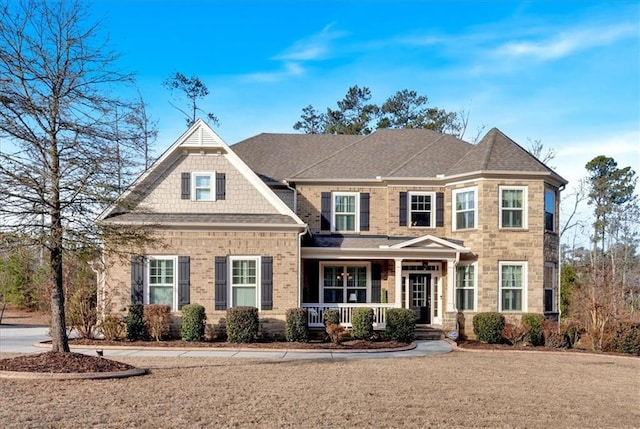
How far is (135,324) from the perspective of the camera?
18.9m

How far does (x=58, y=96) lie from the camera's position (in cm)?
1214

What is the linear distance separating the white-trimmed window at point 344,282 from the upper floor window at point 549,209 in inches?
251

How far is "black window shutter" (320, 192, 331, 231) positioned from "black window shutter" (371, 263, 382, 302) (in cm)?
224

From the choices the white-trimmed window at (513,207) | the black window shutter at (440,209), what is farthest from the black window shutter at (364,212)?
the white-trimmed window at (513,207)

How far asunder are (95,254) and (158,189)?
7.96m

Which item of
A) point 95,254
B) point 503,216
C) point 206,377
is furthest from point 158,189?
point 503,216

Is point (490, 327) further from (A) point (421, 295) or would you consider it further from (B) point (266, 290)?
(B) point (266, 290)

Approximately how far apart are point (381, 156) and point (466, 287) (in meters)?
6.30

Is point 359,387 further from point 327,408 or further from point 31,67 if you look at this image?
point 31,67

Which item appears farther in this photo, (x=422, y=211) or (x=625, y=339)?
(x=422, y=211)

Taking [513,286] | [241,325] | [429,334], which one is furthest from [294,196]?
[513,286]

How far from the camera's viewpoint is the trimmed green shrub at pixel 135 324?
61.8 feet

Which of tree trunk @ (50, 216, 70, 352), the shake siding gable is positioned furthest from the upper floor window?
tree trunk @ (50, 216, 70, 352)

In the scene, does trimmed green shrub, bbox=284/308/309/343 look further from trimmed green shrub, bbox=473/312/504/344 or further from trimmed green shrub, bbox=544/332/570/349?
trimmed green shrub, bbox=544/332/570/349
